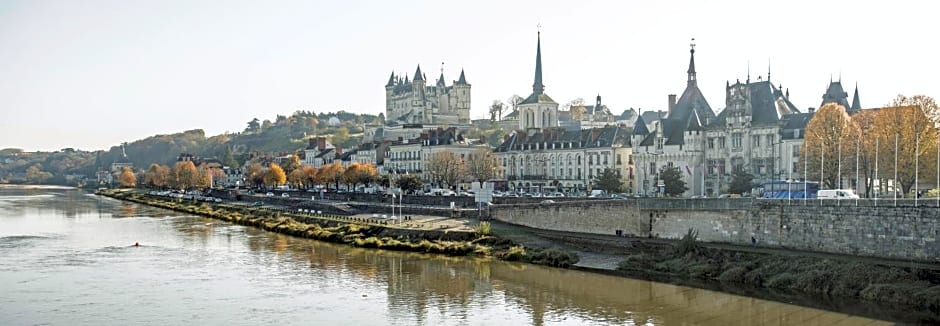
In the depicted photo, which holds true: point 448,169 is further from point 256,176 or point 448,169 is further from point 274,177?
point 256,176

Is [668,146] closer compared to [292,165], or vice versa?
[668,146]

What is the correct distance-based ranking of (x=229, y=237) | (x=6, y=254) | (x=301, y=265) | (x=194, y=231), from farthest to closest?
(x=194, y=231) → (x=229, y=237) → (x=6, y=254) → (x=301, y=265)

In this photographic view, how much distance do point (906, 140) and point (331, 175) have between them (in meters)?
55.5

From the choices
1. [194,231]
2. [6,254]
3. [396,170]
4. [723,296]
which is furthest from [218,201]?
[723,296]

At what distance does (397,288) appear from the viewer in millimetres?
31297

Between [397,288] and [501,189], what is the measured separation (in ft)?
151

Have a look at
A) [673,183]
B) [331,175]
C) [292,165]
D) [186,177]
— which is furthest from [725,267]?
[186,177]

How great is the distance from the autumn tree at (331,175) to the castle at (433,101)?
52.4 metres

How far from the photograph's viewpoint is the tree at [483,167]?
76.6m

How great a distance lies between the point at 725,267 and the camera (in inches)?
1265

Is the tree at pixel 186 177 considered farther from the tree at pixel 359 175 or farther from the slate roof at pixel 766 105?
the slate roof at pixel 766 105

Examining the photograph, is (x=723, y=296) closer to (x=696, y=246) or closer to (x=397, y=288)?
(x=696, y=246)

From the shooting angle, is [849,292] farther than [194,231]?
No

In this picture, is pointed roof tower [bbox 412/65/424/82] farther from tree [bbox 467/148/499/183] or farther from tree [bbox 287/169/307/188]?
tree [bbox 467/148/499/183]
